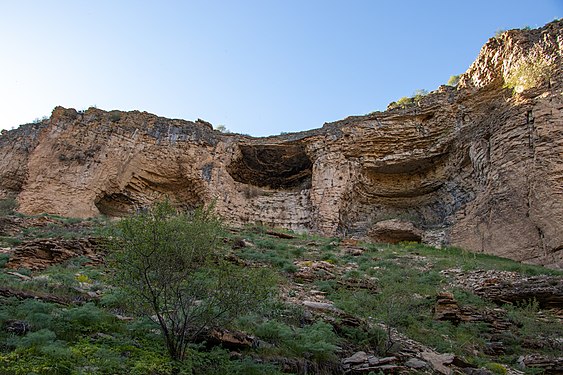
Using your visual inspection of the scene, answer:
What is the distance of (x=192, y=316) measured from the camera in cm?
673

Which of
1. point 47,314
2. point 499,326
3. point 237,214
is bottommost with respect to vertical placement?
point 499,326

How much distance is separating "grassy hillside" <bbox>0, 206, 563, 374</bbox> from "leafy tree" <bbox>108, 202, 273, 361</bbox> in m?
0.37

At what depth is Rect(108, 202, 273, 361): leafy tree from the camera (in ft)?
22.3

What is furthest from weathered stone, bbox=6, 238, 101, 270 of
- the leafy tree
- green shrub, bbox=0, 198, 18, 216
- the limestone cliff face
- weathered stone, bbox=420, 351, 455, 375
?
green shrub, bbox=0, 198, 18, 216

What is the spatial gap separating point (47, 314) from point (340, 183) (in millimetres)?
19574

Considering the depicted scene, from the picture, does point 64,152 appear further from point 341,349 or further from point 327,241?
point 341,349

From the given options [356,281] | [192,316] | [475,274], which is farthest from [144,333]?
[475,274]

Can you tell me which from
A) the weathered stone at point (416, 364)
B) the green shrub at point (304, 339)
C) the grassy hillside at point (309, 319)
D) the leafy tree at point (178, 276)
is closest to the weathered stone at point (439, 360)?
the grassy hillside at point (309, 319)

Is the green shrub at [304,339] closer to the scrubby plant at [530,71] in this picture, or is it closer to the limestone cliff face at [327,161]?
the limestone cliff face at [327,161]

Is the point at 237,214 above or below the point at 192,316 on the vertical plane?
above

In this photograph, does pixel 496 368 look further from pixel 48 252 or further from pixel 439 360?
pixel 48 252

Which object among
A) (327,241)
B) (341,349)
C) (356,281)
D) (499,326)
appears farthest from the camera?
(327,241)

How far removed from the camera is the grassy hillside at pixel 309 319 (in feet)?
20.2

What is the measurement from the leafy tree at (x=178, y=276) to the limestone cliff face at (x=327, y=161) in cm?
1477
